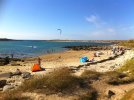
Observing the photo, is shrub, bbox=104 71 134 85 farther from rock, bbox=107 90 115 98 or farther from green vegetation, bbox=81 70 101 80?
rock, bbox=107 90 115 98

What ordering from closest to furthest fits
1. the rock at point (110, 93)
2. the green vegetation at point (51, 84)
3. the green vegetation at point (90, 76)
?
the green vegetation at point (51, 84)
the rock at point (110, 93)
the green vegetation at point (90, 76)

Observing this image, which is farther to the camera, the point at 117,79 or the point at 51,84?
the point at 117,79

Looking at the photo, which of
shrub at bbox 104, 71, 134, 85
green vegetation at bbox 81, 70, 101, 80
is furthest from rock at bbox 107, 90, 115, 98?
green vegetation at bbox 81, 70, 101, 80

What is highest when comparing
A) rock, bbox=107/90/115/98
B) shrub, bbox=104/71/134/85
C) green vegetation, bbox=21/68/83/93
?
green vegetation, bbox=21/68/83/93

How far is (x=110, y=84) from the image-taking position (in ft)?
50.3

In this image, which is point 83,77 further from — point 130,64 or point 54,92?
point 130,64

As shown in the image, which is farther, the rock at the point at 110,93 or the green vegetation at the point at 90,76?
the green vegetation at the point at 90,76

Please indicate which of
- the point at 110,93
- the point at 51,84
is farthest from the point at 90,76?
the point at 51,84

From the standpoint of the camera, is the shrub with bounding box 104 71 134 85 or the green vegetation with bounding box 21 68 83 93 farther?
the shrub with bounding box 104 71 134 85

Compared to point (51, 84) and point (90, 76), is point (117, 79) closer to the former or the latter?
point (90, 76)

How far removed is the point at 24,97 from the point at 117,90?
17.7 ft

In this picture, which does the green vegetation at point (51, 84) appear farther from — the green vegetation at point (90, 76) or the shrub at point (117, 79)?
the shrub at point (117, 79)

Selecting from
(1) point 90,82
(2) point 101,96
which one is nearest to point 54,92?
(2) point 101,96

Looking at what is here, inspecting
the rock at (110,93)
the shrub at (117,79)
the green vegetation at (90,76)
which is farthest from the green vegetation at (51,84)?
the shrub at (117,79)
